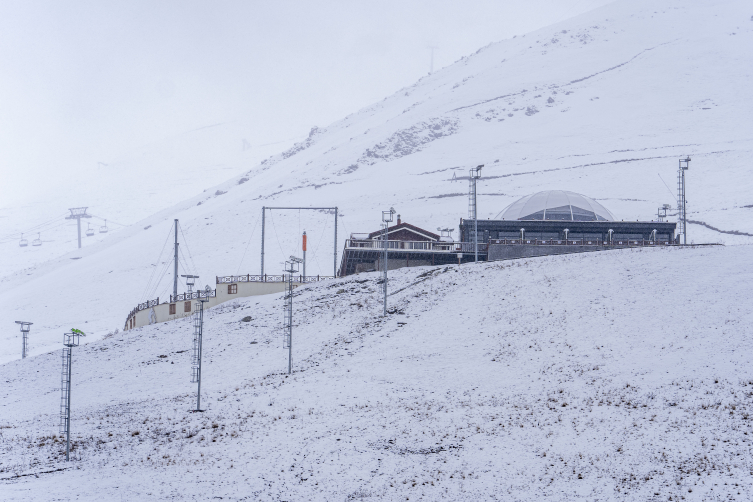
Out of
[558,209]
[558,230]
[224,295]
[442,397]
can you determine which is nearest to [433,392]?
[442,397]

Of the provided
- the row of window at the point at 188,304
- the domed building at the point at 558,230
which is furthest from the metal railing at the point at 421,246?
the row of window at the point at 188,304

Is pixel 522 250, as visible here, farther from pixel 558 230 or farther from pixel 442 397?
pixel 442 397

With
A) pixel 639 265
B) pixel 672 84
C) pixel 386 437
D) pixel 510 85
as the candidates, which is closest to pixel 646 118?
pixel 672 84

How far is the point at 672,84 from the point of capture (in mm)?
176500

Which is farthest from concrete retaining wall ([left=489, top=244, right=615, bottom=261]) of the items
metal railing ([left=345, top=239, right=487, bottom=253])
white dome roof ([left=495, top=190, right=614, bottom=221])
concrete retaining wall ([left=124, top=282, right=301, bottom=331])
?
concrete retaining wall ([left=124, top=282, right=301, bottom=331])

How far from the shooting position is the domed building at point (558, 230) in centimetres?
5794

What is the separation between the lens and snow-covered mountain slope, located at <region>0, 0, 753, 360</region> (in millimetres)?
97438

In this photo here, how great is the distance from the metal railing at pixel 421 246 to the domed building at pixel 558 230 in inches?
47.8

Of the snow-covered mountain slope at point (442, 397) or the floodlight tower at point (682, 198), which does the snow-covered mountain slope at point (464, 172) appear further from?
the snow-covered mountain slope at point (442, 397)

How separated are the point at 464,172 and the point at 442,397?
112m

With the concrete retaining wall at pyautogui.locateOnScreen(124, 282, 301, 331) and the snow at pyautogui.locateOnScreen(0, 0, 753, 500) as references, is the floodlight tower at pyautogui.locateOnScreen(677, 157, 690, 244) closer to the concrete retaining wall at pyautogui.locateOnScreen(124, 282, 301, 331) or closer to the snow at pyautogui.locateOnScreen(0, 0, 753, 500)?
the snow at pyautogui.locateOnScreen(0, 0, 753, 500)

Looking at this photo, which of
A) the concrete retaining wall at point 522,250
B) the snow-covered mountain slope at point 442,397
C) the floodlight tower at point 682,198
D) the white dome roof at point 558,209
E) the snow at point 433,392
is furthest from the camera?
the white dome roof at point 558,209

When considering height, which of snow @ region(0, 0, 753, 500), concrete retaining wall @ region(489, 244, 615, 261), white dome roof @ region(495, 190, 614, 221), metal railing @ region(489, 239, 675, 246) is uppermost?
white dome roof @ region(495, 190, 614, 221)

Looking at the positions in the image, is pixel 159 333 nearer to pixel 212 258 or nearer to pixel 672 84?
pixel 212 258
